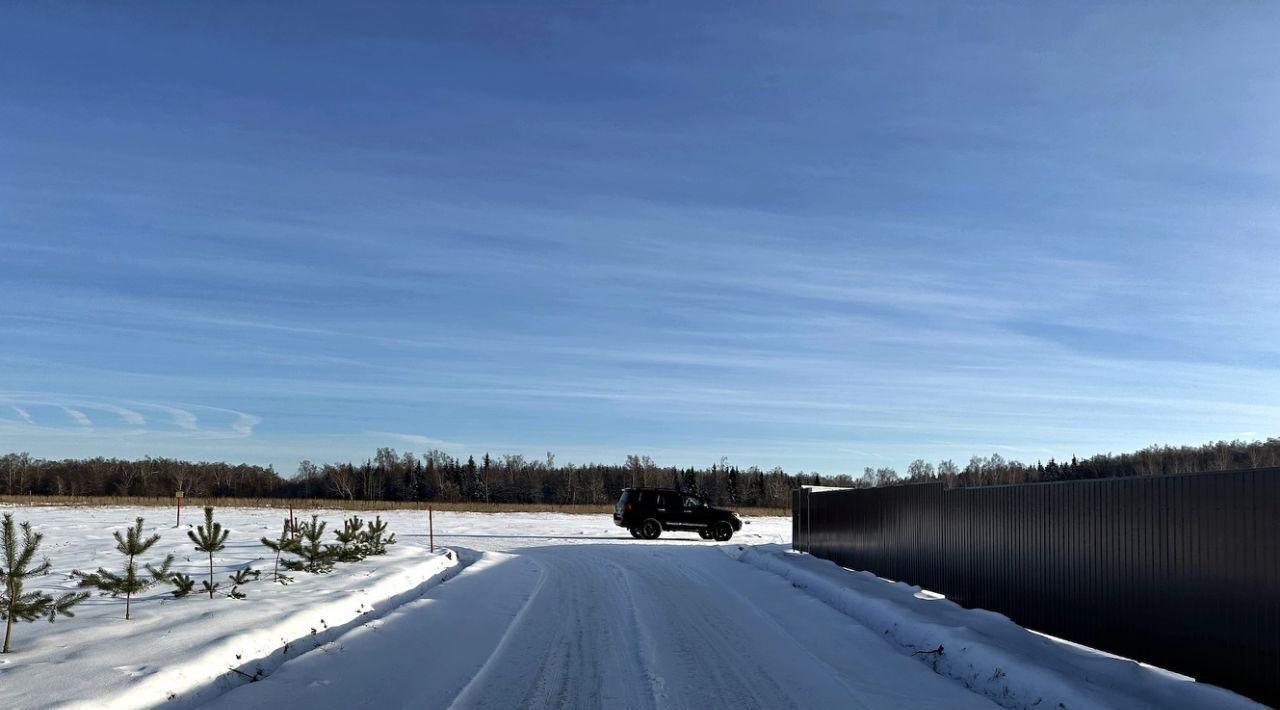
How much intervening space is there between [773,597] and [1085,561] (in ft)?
18.7

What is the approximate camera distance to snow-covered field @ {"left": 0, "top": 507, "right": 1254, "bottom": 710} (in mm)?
7980

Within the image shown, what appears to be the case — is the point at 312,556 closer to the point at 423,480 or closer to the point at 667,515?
the point at 667,515

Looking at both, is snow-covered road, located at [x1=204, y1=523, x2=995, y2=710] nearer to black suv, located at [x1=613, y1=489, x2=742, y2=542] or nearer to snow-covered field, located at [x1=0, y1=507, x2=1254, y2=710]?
snow-covered field, located at [x1=0, y1=507, x2=1254, y2=710]

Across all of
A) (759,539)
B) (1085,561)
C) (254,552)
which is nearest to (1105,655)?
(1085,561)

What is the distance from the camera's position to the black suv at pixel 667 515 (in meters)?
33.8

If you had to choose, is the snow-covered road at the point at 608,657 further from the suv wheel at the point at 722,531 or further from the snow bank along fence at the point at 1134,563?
the suv wheel at the point at 722,531

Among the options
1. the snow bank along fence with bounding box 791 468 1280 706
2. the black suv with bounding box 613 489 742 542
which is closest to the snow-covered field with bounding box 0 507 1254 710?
the snow bank along fence with bounding box 791 468 1280 706

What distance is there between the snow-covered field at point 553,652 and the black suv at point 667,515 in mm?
16479

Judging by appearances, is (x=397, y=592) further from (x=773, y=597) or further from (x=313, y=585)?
(x=773, y=597)

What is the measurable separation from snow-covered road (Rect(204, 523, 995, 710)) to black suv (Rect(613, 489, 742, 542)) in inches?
659

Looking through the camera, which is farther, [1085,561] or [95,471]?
[95,471]

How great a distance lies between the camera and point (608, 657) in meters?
9.80

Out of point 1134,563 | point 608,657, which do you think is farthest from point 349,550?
point 1134,563

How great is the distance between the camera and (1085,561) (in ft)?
37.8
